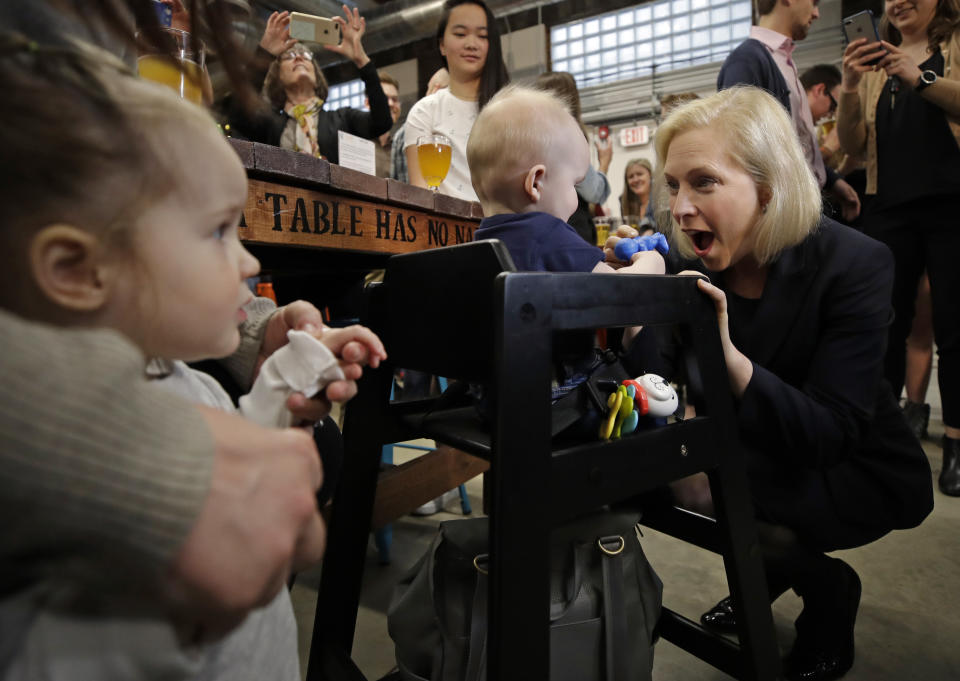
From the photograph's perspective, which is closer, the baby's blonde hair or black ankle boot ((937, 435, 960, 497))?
the baby's blonde hair

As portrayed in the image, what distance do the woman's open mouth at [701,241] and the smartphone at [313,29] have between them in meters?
1.05

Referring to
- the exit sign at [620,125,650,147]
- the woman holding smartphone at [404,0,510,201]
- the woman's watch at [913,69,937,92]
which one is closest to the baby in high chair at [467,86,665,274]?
the woman holding smartphone at [404,0,510,201]

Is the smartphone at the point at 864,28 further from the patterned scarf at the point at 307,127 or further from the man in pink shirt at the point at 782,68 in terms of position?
the patterned scarf at the point at 307,127

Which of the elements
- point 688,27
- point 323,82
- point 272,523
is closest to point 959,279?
point 272,523

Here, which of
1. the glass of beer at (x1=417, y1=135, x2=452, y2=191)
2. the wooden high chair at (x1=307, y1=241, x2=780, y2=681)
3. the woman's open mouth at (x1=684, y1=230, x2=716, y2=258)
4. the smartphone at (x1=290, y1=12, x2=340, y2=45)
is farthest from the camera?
the glass of beer at (x1=417, y1=135, x2=452, y2=191)

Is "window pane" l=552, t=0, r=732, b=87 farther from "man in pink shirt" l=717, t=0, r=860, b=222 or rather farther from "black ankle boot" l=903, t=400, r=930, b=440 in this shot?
"black ankle boot" l=903, t=400, r=930, b=440

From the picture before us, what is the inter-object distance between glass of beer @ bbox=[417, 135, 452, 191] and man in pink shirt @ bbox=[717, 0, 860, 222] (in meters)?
0.96

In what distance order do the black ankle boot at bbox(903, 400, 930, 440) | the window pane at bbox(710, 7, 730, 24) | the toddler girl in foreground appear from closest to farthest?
the toddler girl in foreground → the black ankle boot at bbox(903, 400, 930, 440) → the window pane at bbox(710, 7, 730, 24)

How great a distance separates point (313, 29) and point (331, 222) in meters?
0.72

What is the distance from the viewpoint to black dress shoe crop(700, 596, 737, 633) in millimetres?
1094

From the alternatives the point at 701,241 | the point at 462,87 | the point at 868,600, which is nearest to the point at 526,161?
the point at 701,241

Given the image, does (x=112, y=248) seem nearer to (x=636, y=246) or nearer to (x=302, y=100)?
(x=636, y=246)

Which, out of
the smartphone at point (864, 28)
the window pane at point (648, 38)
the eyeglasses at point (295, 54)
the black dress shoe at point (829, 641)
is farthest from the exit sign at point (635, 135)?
the black dress shoe at point (829, 641)

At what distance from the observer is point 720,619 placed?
1.10 metres
